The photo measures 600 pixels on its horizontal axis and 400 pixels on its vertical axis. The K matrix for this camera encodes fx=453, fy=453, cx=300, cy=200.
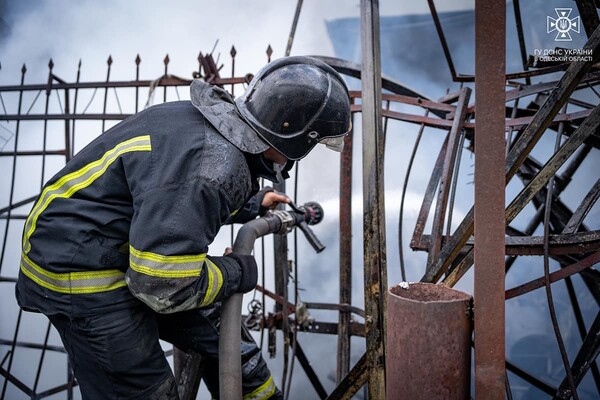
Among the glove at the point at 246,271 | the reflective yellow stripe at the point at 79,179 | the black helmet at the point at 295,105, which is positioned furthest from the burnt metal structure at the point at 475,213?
the reflective yellow stripe at the point at 79,179

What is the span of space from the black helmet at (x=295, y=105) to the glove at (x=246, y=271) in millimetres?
532

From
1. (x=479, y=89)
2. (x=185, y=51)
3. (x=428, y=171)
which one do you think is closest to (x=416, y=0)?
(x=428, y=171)

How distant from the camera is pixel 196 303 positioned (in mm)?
1917

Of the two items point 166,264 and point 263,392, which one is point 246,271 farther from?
point 263,392

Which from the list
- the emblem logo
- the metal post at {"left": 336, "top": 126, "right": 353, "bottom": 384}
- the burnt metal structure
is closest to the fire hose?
the burnt metal structure

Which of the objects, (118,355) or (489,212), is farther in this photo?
(118,355)

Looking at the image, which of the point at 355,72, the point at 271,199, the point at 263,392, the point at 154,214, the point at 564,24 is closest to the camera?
the point at 154,214

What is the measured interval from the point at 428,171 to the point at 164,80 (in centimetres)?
441

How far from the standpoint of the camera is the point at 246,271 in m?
2.13

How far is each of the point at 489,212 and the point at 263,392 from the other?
5.58 feet

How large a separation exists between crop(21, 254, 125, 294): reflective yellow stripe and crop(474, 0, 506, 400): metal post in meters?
1.50

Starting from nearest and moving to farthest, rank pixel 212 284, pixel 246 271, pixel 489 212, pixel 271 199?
pixel 489 212, pixel 212 284, pixel 246 271, pixel 271 199

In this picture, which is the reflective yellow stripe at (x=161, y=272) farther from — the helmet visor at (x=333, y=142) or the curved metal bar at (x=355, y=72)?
the curved metal bar at (x=355, y=72)

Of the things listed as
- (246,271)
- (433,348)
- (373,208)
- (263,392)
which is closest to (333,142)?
(373,208)
